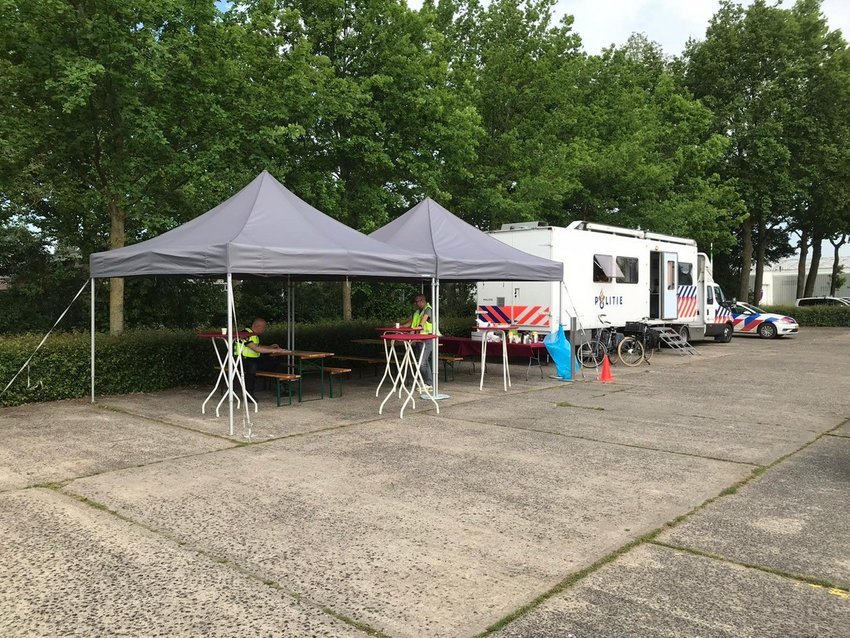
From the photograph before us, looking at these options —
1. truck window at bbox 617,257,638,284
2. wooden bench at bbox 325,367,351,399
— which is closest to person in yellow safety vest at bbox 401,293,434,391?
wooden bench at bbox 325,367,351,399

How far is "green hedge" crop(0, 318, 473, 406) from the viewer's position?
9359mm

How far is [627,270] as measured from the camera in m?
16.2

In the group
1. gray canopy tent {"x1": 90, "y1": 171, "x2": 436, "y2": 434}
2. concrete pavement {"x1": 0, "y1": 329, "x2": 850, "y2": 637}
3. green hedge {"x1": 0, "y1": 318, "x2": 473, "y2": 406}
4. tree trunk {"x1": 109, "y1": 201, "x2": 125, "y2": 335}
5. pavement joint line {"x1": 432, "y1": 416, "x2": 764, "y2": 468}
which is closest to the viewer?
concrete pavement {"x1": 0, "y1": 329, "x2": 850, "y2": 637}

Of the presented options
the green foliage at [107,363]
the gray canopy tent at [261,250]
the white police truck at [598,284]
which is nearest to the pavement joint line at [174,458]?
the gray canopy tent at [261,250]

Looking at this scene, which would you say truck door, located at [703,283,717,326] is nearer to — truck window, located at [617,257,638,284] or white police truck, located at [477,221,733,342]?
white police truck, located at [477,221,733,342]

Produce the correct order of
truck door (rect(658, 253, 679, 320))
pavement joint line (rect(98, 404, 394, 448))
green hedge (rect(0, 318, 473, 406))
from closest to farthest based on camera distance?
1. pavement joint line (rect(98, 404, 394, 448))
2. green hedge (rect(0, 318, 473, 406))
3. truck door (rect(658, 253, 679, 320))

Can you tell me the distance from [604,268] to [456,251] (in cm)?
573

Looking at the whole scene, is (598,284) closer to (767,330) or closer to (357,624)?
(357,624)

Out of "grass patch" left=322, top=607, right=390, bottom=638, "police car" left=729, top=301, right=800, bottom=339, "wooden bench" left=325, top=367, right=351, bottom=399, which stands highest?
"police car" left=729, top=301, right=800, bottom=339

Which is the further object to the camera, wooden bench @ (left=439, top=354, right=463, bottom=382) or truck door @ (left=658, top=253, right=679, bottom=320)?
truck door @ (left=658, top=253, right=679, bottom=320)

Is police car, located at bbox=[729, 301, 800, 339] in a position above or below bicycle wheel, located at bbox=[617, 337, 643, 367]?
above

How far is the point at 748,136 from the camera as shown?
29.5 metres

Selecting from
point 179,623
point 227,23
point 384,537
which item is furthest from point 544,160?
point 179,623

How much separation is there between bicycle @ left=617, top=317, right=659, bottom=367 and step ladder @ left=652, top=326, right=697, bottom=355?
48cm
